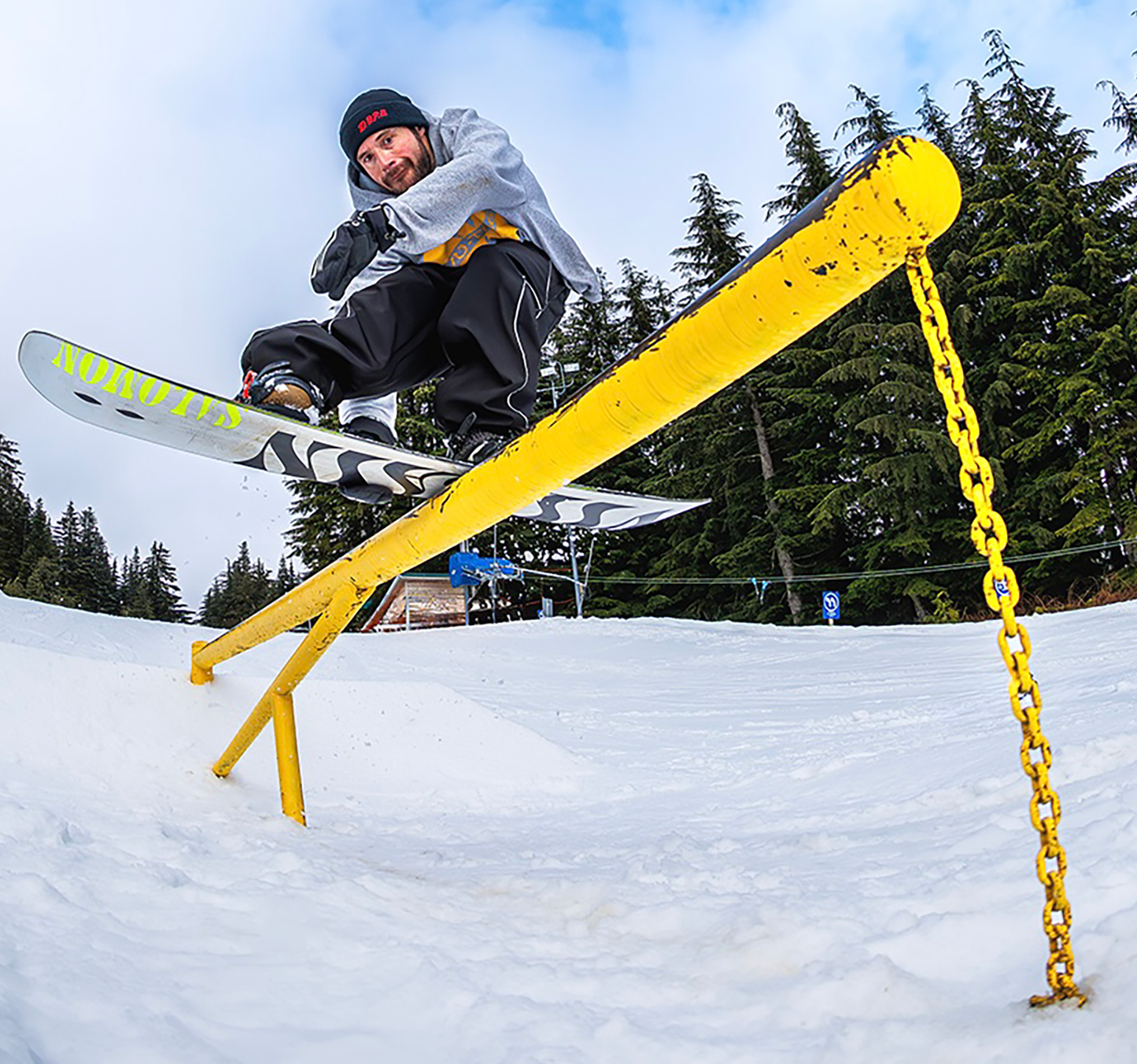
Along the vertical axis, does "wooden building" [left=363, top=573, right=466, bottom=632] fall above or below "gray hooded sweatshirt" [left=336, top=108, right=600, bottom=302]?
below

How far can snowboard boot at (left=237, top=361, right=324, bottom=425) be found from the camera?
1.95m

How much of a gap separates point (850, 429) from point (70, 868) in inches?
661

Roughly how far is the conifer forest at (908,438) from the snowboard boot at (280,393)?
34.4 feet

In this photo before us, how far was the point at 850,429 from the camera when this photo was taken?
54.8ft

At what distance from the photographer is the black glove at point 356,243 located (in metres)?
2.10

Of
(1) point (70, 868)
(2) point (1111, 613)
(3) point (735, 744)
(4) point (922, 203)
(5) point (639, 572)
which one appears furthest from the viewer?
(5) point (639, 572)

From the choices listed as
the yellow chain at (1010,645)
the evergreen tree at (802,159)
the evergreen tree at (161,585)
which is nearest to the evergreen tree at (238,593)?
the evergreen tree at (161,585)

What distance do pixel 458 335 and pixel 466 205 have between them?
324 mm

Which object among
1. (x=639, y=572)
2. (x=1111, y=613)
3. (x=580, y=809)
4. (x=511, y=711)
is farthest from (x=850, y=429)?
(x=580, y=809)

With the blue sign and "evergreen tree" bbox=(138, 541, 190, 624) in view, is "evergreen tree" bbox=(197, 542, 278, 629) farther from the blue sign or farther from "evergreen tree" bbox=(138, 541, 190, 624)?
the blue sign

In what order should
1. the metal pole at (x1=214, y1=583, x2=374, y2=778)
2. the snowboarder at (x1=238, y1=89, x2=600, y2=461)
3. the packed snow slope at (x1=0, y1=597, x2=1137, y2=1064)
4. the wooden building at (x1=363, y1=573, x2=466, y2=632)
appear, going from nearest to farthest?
the packed snow slope at (x1=0, y1=597, x2=1137, y2=1064)
the snowboarder at (x1=238, y1=89, x2=600, y2=461)
the metal pole at (x1=214, y1=583, x2=374, y2=778)
the wooden building at (x1=363, y1=573, x2=466, y2=632)

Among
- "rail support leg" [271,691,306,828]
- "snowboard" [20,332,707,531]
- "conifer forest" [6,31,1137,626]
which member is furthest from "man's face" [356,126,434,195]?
"conifer forest" [6,31,1137,626]

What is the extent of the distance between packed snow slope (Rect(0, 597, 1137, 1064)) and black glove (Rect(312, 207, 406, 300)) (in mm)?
1413

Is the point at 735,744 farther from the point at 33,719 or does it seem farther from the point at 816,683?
the point at 33,719
